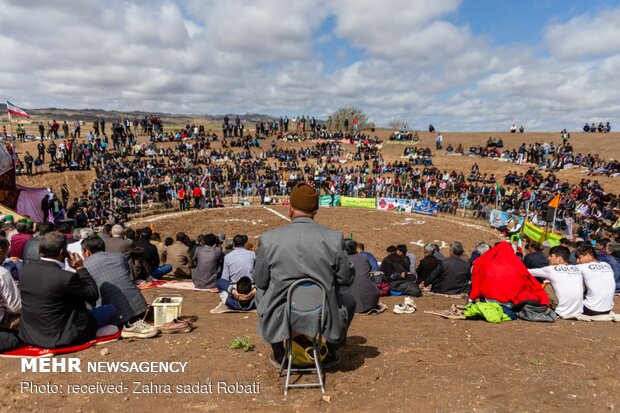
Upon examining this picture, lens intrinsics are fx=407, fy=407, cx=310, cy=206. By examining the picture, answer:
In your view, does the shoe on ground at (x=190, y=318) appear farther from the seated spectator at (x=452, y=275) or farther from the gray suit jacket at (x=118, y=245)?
the seated spectator at (x=452, y=275)

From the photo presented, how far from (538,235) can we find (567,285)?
1540 centimetres

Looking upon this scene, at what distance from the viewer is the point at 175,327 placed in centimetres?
584

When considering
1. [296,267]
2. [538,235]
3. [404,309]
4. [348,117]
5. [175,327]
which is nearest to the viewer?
[296,267]

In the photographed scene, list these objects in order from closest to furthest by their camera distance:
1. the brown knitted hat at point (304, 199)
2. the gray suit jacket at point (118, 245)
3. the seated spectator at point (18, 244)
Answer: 1. the brown knitted hat at point (304, 199)
2. the gray suit jacket at point (118, 245)
3. the seated spectator at point (18, 244)

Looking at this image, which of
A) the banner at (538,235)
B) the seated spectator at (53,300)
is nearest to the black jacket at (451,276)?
the seated spectator at (53,300)

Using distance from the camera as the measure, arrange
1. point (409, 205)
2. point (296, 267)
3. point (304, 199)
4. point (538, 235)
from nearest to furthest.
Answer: point (296, 267), point (304, 199), point (538, 235), point (409, 205)

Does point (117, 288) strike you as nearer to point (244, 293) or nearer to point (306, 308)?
point (244, 293)

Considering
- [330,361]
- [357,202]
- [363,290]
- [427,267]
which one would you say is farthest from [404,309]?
[357,202]

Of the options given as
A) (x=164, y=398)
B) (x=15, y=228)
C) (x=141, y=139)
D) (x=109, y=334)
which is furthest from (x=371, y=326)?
(x=141, y=139)

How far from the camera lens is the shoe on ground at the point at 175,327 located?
584cm

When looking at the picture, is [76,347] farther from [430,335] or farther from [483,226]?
[483,226]

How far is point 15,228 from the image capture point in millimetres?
10234

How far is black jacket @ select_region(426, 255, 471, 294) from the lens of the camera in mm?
9344

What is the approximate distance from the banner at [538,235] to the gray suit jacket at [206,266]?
49.7ft
